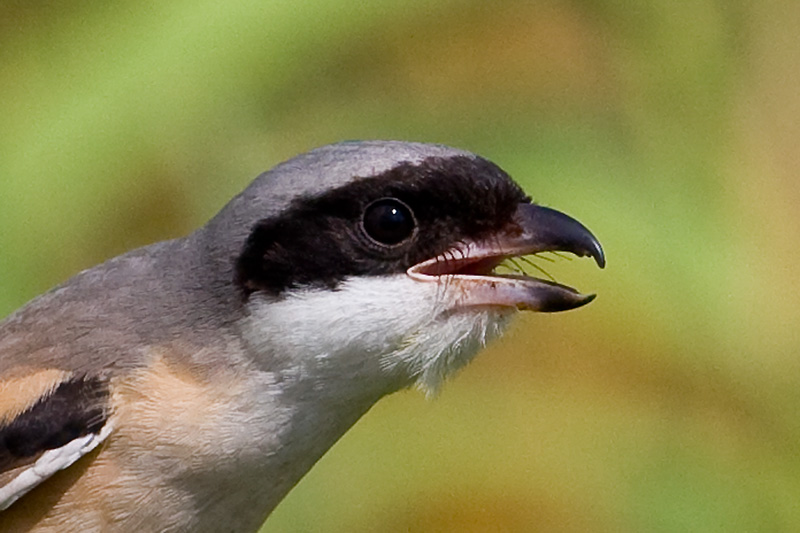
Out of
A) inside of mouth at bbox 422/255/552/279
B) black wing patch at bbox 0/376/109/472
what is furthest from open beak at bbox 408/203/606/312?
black wing patch at bbox 0/376/109/472

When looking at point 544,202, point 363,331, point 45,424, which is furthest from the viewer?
point 544,202

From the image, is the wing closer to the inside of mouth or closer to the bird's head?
the bird's head

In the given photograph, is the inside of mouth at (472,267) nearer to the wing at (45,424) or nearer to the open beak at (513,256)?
the open beak at (513,256)

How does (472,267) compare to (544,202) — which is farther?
(544,202)

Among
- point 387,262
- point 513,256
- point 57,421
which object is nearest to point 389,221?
point 387,262

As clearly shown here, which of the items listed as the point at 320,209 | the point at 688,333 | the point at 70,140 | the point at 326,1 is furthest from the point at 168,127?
the point at 688,333

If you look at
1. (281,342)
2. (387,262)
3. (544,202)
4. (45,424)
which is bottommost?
(45,424)

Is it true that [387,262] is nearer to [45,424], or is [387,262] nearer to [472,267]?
[472,267]
